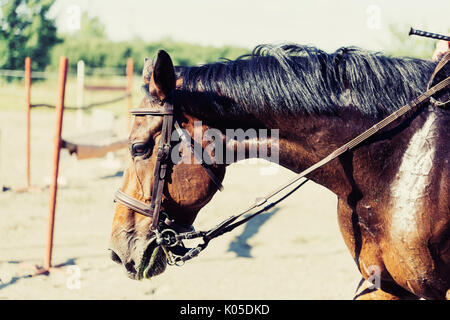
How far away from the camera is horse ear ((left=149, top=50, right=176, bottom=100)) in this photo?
2105mm

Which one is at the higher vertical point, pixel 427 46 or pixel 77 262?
pixel 427 46

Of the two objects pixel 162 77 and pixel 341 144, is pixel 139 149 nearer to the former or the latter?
pixel 162 77

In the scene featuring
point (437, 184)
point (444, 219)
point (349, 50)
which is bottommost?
point (444, 219)

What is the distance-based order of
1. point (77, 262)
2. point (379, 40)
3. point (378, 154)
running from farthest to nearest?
point (379, 40), point (77, 262), point (378, 154)

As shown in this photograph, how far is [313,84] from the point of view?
222 centimetres

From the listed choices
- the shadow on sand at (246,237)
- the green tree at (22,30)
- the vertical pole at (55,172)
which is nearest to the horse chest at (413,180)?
the shadow on sand at (246,237)

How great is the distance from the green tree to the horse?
2097 cm

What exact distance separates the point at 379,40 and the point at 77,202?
13801 mm

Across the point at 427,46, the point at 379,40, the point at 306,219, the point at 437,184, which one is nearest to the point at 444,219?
the point at 437,184

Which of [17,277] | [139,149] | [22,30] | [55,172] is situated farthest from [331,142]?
[22,30]

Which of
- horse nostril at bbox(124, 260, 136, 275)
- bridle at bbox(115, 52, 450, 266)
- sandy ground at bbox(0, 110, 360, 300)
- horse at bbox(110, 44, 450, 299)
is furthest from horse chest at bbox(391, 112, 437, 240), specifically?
sandy ground at bbox(0, 110, 360, 300)

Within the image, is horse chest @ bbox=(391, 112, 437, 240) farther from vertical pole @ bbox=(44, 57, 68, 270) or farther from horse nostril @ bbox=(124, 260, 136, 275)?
vertical pole @ bbox=(44, 57, 68, 270)

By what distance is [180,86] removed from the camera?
2289mm
